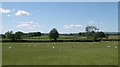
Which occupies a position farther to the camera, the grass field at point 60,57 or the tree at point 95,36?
the tree at point 95,36

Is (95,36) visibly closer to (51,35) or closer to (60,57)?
(51,35)

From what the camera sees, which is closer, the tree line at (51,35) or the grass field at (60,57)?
the grass field at (60,57)

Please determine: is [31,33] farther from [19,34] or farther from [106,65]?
[106,65]

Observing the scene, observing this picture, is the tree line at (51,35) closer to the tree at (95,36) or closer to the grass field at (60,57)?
the tree at (95,36)

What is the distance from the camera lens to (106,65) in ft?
80.0

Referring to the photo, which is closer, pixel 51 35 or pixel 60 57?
pixel 60 57

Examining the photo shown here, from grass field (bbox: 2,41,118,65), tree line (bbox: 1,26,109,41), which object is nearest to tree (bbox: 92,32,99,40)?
tree line (bbox: 1,26,109,41)

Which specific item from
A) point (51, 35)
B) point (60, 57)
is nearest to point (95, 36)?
point (51, 35)

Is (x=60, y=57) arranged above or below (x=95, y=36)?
below

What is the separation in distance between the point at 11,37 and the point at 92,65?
14055 centimetres

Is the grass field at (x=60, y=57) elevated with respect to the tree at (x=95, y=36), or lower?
lower

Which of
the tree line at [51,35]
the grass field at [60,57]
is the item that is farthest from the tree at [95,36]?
the grass field at [60,57]

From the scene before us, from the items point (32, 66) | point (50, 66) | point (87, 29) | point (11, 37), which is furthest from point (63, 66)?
point (87, 29)

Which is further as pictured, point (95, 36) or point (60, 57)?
point (95, 36)
